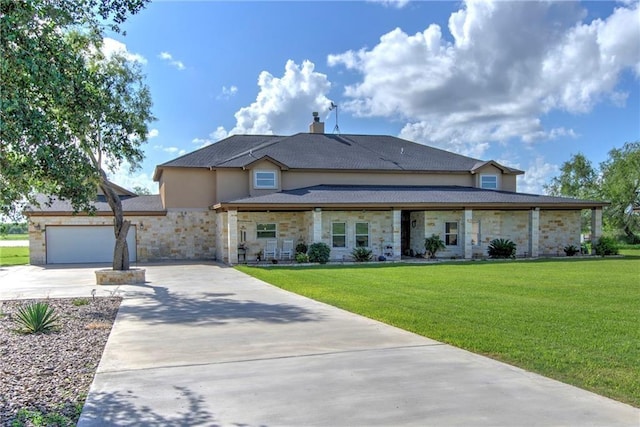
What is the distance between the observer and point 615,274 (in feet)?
51.5

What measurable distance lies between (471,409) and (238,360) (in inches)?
117

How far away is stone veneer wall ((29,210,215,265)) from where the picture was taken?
25188 mm

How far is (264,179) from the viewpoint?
1011 inches

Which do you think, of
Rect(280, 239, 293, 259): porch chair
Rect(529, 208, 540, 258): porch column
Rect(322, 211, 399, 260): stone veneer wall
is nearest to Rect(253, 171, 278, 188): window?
Rect(280, 239, 293, 259): porch chair

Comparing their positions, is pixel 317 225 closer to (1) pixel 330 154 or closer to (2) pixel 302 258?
(2) pixel 302 258

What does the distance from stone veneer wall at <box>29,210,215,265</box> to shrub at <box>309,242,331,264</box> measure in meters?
6.92

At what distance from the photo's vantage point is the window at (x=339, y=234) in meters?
23.5

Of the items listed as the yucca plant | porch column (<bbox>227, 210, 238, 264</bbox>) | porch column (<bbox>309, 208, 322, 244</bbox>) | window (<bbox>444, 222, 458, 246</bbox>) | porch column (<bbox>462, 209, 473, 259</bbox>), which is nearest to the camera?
the yucca plant

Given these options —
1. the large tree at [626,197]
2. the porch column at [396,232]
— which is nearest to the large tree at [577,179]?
the large tree at [626,197]

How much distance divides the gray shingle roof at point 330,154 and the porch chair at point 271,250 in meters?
4.56

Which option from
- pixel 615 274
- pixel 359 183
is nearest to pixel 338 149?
pixel 359 183

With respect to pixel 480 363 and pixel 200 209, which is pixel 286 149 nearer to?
pixel 200 209

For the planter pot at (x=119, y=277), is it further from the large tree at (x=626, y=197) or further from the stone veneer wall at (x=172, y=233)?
the large tree at (x=626, y=197)

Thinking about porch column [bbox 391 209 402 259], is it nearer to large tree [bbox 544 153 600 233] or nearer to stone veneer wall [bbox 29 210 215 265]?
stone veneer wall [bbox 29 210 215 265]
